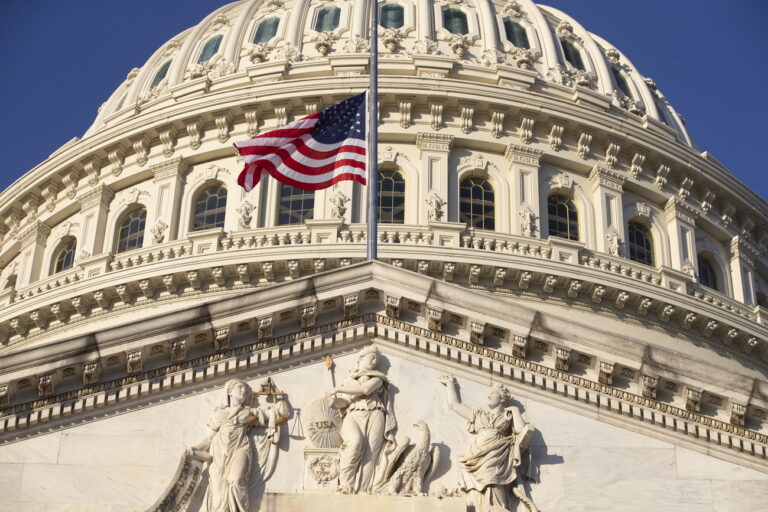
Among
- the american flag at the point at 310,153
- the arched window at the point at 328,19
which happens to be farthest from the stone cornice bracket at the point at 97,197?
the american flag at the point at 310,153

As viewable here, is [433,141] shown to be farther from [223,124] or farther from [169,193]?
[169,193]

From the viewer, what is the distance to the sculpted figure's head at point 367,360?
78.0ft

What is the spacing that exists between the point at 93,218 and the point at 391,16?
13112 mm

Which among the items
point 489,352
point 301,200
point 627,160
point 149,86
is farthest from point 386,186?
point 489,352

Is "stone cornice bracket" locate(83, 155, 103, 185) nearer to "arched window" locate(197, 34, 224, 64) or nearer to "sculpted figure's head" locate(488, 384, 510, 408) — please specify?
"arched window" locate(197, 34, 224, 64)

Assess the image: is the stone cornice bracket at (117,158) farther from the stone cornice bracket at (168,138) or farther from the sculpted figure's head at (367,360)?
the sculpted figure's head at (367,360)

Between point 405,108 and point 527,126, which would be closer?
point 405,108

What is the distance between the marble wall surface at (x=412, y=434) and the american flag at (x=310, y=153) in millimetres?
9659

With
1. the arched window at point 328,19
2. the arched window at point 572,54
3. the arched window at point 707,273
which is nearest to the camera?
the arched window at point 707,273

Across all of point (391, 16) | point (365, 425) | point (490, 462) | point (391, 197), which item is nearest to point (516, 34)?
point (391, 16)

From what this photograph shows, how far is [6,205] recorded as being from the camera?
2247 inches

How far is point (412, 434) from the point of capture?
23.3 metres

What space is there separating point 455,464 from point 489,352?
1.94m

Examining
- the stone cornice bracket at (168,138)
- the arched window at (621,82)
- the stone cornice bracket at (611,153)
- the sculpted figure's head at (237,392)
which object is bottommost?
the sculpted figure's head at (237,392)
